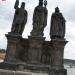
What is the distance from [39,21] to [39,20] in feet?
0.20

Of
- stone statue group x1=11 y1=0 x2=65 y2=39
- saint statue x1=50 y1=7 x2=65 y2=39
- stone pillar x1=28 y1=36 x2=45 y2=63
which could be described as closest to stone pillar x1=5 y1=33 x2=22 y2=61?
stone statue group x1=11 y1=0 x2=65 y2=39

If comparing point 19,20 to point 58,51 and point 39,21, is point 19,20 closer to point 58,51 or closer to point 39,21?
point 39,21

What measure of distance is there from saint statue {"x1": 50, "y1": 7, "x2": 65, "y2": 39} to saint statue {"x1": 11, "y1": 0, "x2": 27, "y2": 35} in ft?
5.68

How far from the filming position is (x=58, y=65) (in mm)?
14430

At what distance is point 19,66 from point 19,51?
1.24 meters

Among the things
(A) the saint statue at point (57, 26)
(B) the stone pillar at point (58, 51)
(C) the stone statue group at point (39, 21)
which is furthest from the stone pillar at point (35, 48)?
(A) the saint statue at point (57, 26)

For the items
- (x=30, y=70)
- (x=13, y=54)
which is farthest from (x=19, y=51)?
(x=30, y=70)

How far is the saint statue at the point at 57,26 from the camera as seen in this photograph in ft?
48.9

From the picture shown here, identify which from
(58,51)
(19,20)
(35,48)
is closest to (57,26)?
(58,51)

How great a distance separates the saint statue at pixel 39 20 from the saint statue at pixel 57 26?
50 cm

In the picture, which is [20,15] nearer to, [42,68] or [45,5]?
[45,5]

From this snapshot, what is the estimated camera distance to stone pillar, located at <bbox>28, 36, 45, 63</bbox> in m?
14.5

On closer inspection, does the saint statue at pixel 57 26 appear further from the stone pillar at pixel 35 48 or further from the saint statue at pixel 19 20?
the saint statue at pixel 19 20

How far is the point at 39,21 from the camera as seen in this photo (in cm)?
1507
